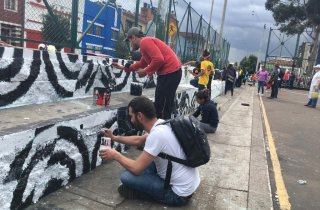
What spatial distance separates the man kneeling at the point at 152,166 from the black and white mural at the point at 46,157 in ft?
1.50

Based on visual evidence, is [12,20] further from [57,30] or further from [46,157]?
[46,157]

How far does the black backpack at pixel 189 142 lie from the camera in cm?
306

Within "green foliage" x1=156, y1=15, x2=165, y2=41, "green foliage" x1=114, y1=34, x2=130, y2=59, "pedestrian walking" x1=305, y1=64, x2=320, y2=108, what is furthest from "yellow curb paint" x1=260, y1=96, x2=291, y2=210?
"pedestrian walking" x1=305, y1=64, x2=320, y2=108

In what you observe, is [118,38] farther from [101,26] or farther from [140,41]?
[140,41]

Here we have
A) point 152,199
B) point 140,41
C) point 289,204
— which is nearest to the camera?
point 152,199

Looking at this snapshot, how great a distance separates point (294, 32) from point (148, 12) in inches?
1452

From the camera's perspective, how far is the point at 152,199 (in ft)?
11.4

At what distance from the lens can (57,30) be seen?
5012 mm

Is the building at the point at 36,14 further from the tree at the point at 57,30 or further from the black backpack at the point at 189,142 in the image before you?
the black backpack at the point at 189,142

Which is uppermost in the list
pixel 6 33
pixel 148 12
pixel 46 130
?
pixel 148 12

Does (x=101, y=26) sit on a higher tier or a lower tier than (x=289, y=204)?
higher

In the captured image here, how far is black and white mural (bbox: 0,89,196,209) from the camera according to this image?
2.78m

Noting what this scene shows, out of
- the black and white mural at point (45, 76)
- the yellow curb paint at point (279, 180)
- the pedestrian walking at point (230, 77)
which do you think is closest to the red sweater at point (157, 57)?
the black and white mural at point (45, 76)

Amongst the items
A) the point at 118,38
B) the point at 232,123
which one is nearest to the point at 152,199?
the point at 118,38
